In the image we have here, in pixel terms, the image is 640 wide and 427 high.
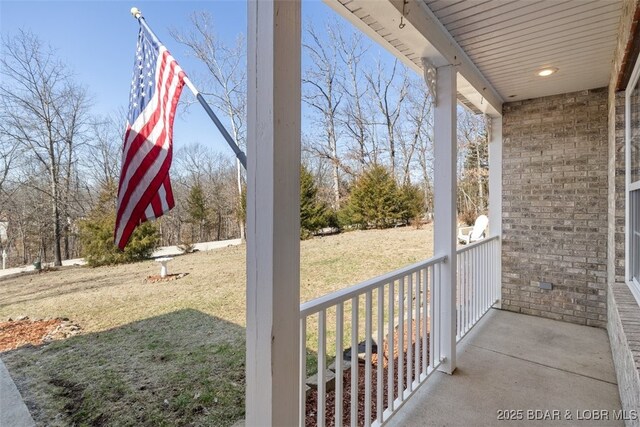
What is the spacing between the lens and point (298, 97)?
3.39ft

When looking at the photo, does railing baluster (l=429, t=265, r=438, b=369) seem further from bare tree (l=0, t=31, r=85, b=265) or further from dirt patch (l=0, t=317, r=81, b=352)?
dirt patch (l=0, t=317, r=81, b=352)

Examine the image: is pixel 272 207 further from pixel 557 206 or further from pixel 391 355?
pixel 557 206

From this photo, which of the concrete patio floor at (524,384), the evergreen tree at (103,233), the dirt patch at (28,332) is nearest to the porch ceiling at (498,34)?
the evergreen tree at (103,233)

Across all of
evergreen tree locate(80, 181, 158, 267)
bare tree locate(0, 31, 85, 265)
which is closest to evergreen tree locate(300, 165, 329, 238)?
evergreen tree locate(80, 181, 158, 267)

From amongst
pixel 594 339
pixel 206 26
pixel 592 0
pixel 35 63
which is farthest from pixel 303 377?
pixel 594 339

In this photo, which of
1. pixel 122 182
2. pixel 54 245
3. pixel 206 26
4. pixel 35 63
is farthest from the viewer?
pixel 206 26

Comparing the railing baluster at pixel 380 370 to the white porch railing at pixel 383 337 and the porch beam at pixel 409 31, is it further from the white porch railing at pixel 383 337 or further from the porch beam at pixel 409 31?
the porch beam at pixel 409 31

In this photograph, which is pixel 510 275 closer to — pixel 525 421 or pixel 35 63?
pixel 525 421

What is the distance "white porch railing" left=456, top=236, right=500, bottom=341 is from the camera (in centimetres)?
307

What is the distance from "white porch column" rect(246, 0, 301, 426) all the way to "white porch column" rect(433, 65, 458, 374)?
1.78 m

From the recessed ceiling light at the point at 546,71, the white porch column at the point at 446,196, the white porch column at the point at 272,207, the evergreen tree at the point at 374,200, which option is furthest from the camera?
the evergreen tree at the point at 374,200

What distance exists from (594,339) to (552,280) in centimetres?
70

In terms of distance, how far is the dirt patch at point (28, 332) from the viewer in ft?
7.91

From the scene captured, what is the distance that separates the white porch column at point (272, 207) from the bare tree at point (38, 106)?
154 cm
